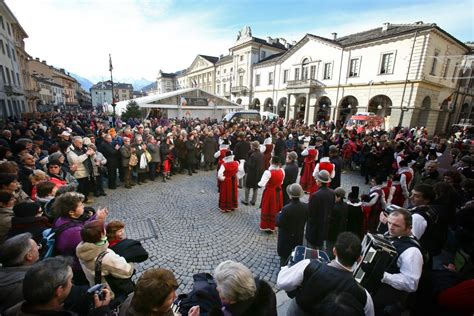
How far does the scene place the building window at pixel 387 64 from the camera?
21702 mm

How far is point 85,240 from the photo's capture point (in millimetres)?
2199

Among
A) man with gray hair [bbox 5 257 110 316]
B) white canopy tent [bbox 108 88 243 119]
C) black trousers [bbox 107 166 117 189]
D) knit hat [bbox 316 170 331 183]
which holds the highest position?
white canopy tent [bbox 108 88 243 119]

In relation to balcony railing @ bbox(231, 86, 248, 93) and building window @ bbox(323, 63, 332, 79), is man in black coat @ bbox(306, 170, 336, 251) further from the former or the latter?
balcony railing @ bbox(231, 86, 248, 93)

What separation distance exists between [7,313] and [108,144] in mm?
6527

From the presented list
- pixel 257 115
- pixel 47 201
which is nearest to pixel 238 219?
pixel 47 201

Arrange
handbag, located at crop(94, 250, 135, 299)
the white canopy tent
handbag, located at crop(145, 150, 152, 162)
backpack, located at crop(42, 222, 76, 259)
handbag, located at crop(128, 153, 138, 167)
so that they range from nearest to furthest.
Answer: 1. handbag, located at crop(94, 250, 135, 299)
2. backpack, located at crop(42, 222, 76, 259)
3. handbag, located at crop(128, 153, 138, 167)
4. handbag, located at crop(145, 150, 152, 162)
5. the white canopy tent

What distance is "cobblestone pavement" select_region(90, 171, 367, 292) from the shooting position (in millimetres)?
4133

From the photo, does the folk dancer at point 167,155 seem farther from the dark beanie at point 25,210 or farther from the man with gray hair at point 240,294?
the man with gray hair at point 240,294

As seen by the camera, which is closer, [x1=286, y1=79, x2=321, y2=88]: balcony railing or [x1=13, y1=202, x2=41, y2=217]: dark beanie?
[x1=13, y1=202, x2=41, y2=217]: dark beanie

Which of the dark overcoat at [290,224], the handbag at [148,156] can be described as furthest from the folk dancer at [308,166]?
the handbag at [148,156]

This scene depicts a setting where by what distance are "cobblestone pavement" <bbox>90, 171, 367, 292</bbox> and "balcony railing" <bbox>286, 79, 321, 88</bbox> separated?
24.8 meters

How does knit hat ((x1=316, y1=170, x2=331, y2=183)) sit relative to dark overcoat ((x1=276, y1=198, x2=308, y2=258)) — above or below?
above

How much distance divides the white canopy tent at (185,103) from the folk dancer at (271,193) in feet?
52.7

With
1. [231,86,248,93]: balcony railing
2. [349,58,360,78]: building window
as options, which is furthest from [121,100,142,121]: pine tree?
[349,58,360,78]: building window
